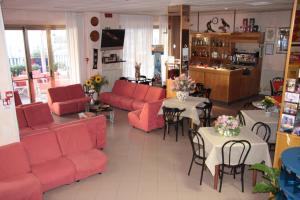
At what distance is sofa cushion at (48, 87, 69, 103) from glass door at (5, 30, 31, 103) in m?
1.30

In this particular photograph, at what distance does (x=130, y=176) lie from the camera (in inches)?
215

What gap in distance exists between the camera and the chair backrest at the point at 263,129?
6000mm

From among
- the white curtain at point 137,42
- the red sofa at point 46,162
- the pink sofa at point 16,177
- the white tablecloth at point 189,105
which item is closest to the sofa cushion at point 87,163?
the red sofa at point 46,162

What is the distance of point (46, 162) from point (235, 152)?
3.32 m

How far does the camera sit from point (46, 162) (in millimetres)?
5070

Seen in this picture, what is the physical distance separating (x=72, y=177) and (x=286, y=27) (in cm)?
950

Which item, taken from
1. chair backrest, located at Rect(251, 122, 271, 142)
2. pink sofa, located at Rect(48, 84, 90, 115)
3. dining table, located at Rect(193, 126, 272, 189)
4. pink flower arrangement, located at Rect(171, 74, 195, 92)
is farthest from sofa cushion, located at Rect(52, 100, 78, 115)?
chair backrest, located at Rect(251, 122, 271, 142)

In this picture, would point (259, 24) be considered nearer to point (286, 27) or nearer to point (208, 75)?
point (286, 27)

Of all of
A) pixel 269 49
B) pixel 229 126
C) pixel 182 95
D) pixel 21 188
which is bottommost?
pixel 21 188

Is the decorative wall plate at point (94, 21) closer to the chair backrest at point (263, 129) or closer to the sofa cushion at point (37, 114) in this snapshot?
the sofa cushion at point (37, 114)

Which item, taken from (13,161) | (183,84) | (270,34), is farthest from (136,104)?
(270,34)

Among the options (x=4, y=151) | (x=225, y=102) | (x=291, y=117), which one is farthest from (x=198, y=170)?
(x=225, y=102)

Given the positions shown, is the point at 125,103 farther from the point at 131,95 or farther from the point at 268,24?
the point at 268,24

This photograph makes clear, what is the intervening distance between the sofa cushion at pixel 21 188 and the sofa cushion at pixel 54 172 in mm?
209
